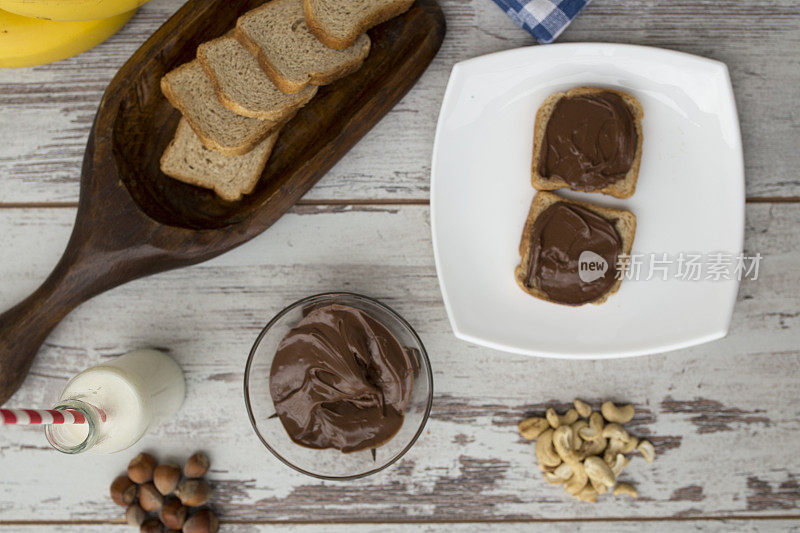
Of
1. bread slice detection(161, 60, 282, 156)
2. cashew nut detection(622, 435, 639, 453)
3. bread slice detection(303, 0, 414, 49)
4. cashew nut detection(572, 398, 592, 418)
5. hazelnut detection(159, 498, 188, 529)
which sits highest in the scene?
bread slice detection(303, 0, 414, 49)

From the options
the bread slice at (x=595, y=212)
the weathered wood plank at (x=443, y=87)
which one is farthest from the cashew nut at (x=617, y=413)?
the weathered wood plank at (x=443, y=87)

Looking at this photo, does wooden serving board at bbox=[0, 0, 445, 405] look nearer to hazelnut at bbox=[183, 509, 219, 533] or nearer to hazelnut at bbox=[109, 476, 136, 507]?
hazelnut at bbox=[109, 476, 136, 507]

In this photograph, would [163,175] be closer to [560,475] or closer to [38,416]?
[38,416]

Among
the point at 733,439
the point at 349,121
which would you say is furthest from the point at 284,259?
the point at 733,439

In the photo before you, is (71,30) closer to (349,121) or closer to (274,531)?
(349,121)

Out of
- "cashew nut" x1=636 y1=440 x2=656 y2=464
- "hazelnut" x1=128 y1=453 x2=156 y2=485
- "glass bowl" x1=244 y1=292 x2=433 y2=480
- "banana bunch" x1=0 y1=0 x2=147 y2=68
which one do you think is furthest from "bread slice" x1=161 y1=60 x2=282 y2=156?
"cashew nut" x1=636 y1=440 x2=656 y2=464

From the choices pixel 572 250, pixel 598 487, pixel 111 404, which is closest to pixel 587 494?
pixel 598 487
